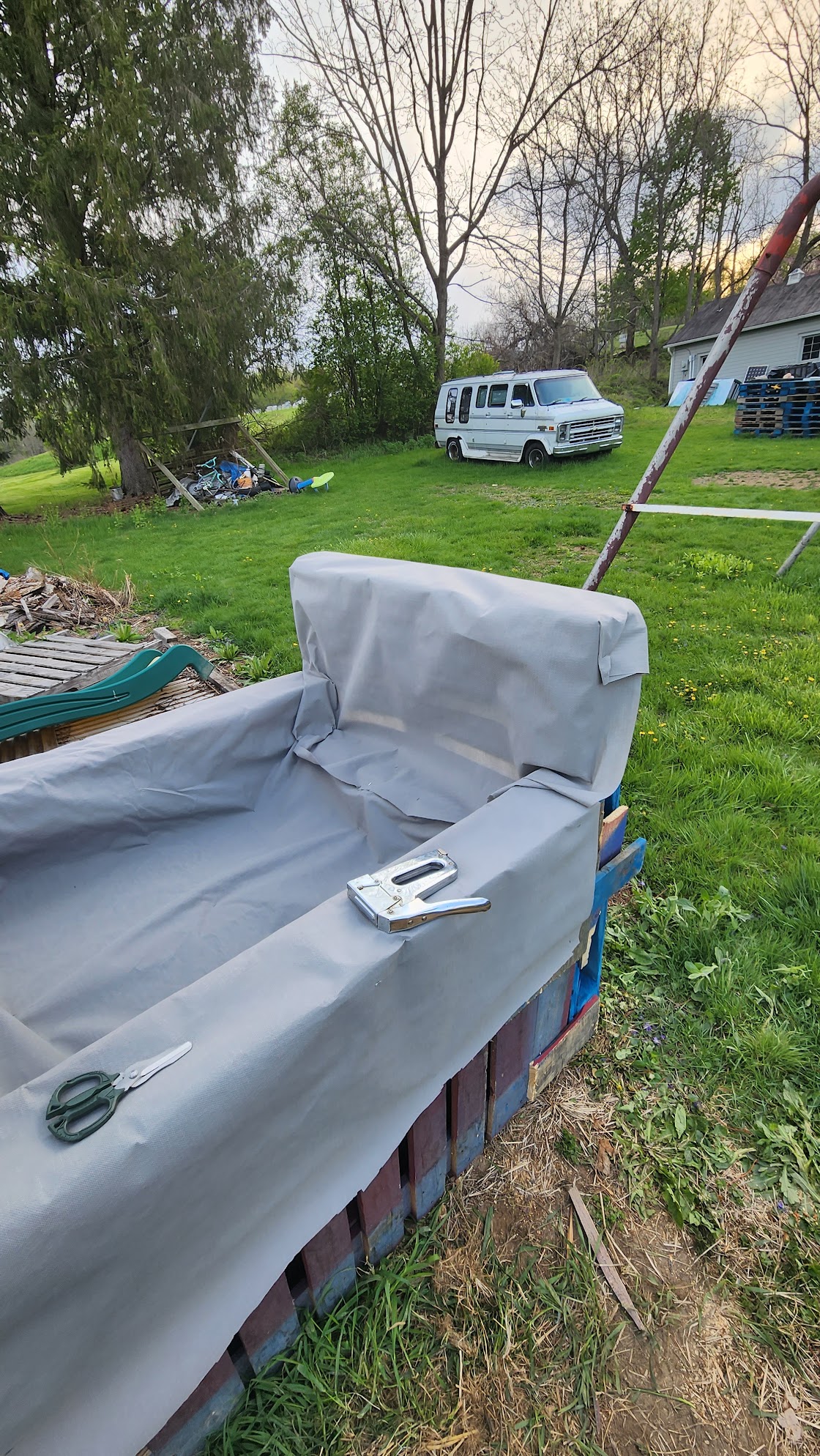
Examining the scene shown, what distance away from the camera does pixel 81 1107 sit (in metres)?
0.87

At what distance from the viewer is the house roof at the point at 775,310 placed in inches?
805

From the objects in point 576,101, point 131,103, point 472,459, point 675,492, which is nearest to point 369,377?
point 472,459

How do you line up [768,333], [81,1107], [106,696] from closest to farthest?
[81,1107] → [106,696] → [768,333]

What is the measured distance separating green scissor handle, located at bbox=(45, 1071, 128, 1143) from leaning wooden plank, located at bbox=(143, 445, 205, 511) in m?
13.4

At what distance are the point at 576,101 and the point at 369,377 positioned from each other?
1068 centimetres

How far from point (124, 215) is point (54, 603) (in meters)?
9.63

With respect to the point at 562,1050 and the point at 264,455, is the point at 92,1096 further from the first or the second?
the point at 264,455

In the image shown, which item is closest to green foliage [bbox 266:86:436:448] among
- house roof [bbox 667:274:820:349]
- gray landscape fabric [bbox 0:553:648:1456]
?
house roof [bbox 667:274:820:349]

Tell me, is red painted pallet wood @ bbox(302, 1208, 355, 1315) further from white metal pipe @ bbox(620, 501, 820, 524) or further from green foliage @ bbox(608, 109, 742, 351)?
green foliage @ bbox(608, 109, 742, 351)

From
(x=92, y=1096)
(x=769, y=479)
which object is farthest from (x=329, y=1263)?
(x=769, y=479)

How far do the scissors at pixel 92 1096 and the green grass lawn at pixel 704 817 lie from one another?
99 centimetres

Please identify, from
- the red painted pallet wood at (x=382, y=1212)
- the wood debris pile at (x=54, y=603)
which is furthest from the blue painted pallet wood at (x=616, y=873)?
the wood debris pile at (x=54, y=603)

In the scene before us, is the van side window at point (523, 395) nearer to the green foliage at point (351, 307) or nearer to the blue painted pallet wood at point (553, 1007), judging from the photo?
the green foliage at point (351, 307)

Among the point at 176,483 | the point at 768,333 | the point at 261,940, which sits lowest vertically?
the point at 261,940
